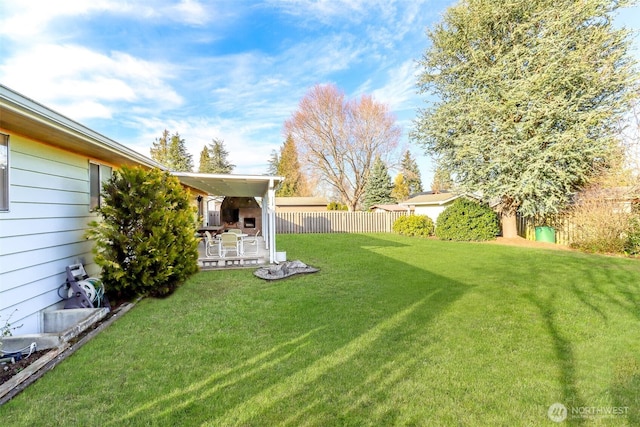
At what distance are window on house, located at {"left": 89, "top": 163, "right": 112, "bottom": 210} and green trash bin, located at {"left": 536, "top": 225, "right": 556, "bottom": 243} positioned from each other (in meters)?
16.0

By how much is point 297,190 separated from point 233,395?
36444mm

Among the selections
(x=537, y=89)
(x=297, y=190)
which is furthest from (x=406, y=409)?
(x=297, y=190)

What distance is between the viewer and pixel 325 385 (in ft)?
8.68

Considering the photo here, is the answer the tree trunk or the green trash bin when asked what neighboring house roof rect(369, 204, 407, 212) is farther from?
the green trash bin

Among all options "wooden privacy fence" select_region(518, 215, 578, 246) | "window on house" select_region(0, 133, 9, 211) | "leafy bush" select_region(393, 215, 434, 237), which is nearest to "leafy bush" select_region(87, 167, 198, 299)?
"window on house" select_region(0, 133, 9, 211)

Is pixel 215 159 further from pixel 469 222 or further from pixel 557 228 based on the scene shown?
pixel 557 228

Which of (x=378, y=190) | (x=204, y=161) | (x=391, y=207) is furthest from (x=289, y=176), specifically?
(x=391, y=207)

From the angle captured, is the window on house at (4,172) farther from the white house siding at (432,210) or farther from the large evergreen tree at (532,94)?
the white house siding at (432,210)

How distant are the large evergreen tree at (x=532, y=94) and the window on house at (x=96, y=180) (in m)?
13.3

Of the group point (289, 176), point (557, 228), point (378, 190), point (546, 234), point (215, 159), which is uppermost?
point (215, 159)

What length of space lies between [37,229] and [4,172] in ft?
2.96

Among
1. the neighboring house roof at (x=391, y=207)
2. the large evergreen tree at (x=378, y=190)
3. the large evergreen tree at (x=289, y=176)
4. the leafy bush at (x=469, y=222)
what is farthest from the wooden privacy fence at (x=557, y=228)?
the large evergreen tree at (x=289, y=176)

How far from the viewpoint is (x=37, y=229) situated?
13.8ft

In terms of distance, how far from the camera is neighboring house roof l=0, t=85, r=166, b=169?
3076mm
